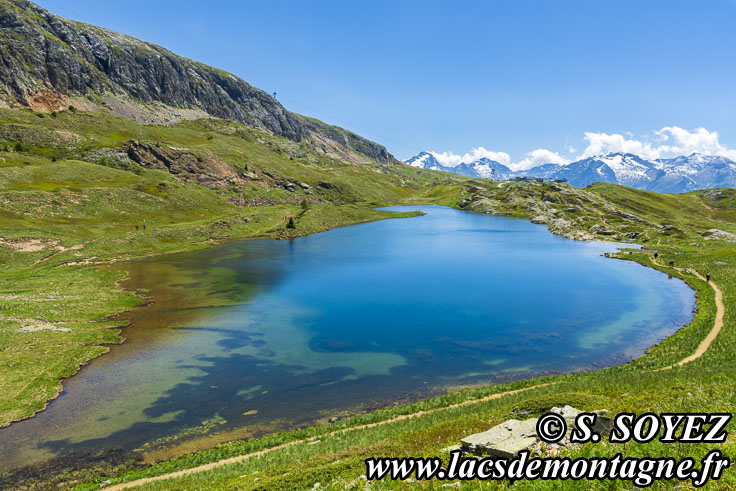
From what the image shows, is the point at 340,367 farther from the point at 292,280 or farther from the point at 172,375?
the point at 292,280

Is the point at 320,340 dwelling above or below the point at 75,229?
below

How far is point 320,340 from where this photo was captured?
160 feet

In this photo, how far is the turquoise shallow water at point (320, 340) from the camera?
31.4 m

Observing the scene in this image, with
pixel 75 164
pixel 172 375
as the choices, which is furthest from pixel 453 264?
pixel 75 164

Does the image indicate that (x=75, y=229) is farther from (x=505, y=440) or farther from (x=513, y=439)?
(x=513, y=439)

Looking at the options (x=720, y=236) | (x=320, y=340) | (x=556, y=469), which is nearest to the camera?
(x=556, y=469)

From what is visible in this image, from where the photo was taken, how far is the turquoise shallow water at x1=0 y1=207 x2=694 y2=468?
103 feet

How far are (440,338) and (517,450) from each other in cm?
3483

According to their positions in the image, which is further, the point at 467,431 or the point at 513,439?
the point at 467,431

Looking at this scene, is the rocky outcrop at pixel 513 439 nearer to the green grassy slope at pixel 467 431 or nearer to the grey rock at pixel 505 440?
the grey rock at pixel 505 440

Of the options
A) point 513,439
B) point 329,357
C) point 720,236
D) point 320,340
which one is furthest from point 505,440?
point 720,236

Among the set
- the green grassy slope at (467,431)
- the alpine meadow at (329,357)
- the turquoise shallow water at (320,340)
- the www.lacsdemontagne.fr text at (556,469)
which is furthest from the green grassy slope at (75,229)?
the www.lacsdemontagne.fr text at (556,469)

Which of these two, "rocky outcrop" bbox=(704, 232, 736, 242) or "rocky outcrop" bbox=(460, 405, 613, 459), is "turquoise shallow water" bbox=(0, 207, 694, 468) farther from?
"rocky outcrop" bbox=(704, 232, 736, 242)

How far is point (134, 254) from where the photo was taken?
99.4 m
